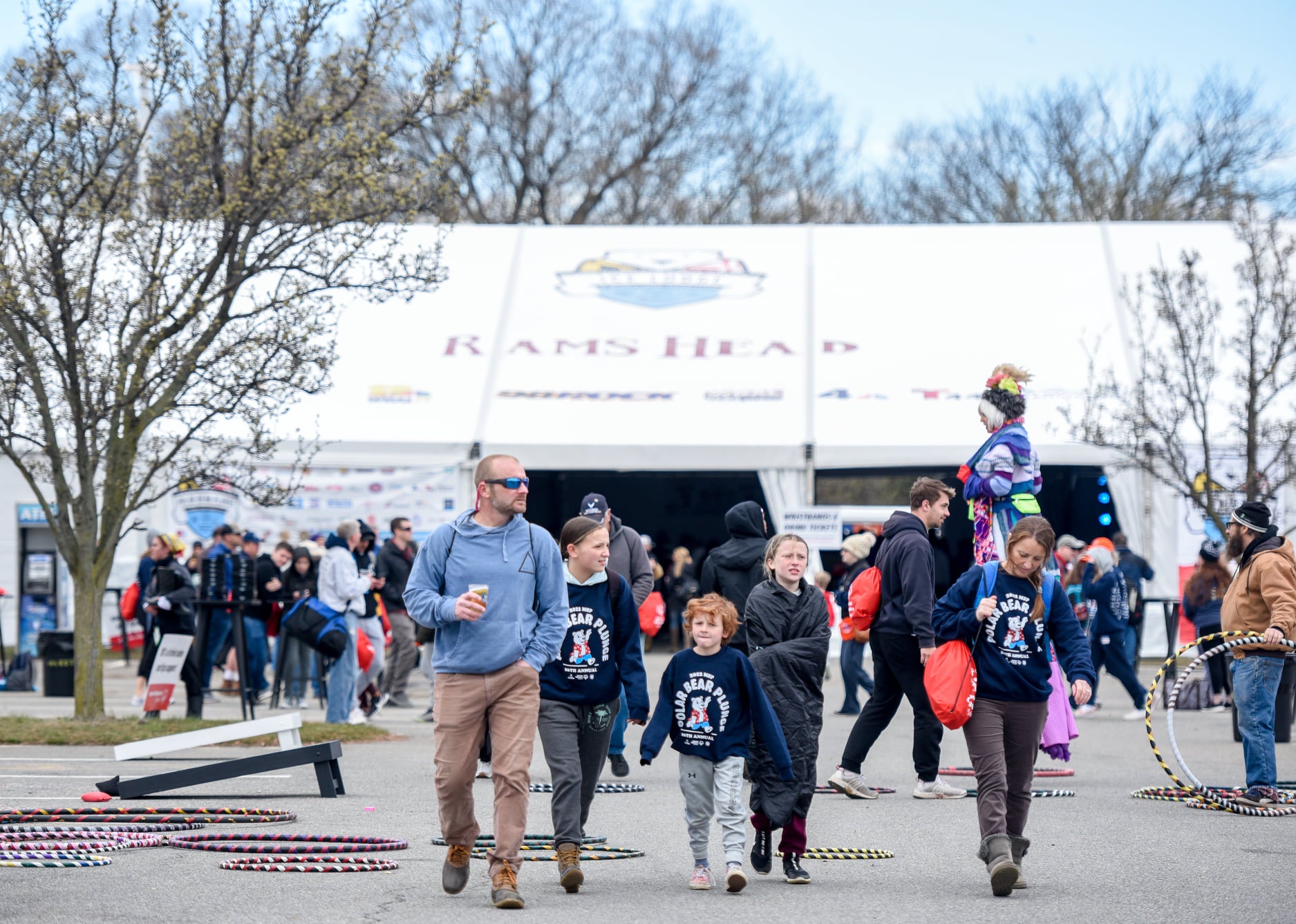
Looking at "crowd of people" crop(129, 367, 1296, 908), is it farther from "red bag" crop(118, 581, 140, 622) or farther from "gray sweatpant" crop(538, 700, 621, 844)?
"red bag" crop(118, 581, 140, 622)

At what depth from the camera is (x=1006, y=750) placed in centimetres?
690

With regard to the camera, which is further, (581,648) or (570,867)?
(581,648)

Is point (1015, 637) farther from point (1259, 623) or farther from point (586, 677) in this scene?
point (1259, 623)

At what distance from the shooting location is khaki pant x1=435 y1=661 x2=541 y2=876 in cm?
643

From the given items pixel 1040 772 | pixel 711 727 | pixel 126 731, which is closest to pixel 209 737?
pixel 126 731

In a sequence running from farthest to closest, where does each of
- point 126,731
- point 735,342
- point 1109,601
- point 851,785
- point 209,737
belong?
1. point 735,342
2. point 1109,601
3. point 126,731
4. point 851,785
5. point 209,737

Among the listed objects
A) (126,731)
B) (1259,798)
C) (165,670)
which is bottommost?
(1259,798)

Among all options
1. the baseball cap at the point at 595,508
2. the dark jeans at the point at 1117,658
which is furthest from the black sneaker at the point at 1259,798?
the dark jeans at the point at 1117,658

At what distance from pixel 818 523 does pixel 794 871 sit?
13.5 metres

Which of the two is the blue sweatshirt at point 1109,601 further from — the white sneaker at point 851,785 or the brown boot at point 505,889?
the brown boot at point 505,889

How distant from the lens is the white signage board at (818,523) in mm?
20219

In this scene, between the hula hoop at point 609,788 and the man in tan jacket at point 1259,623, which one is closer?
the man in tan jacket at point 1259,623

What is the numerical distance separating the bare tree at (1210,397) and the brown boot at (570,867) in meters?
12.9

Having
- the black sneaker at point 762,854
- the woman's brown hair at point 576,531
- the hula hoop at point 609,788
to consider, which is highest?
the woman's brown hair at point 576,531
